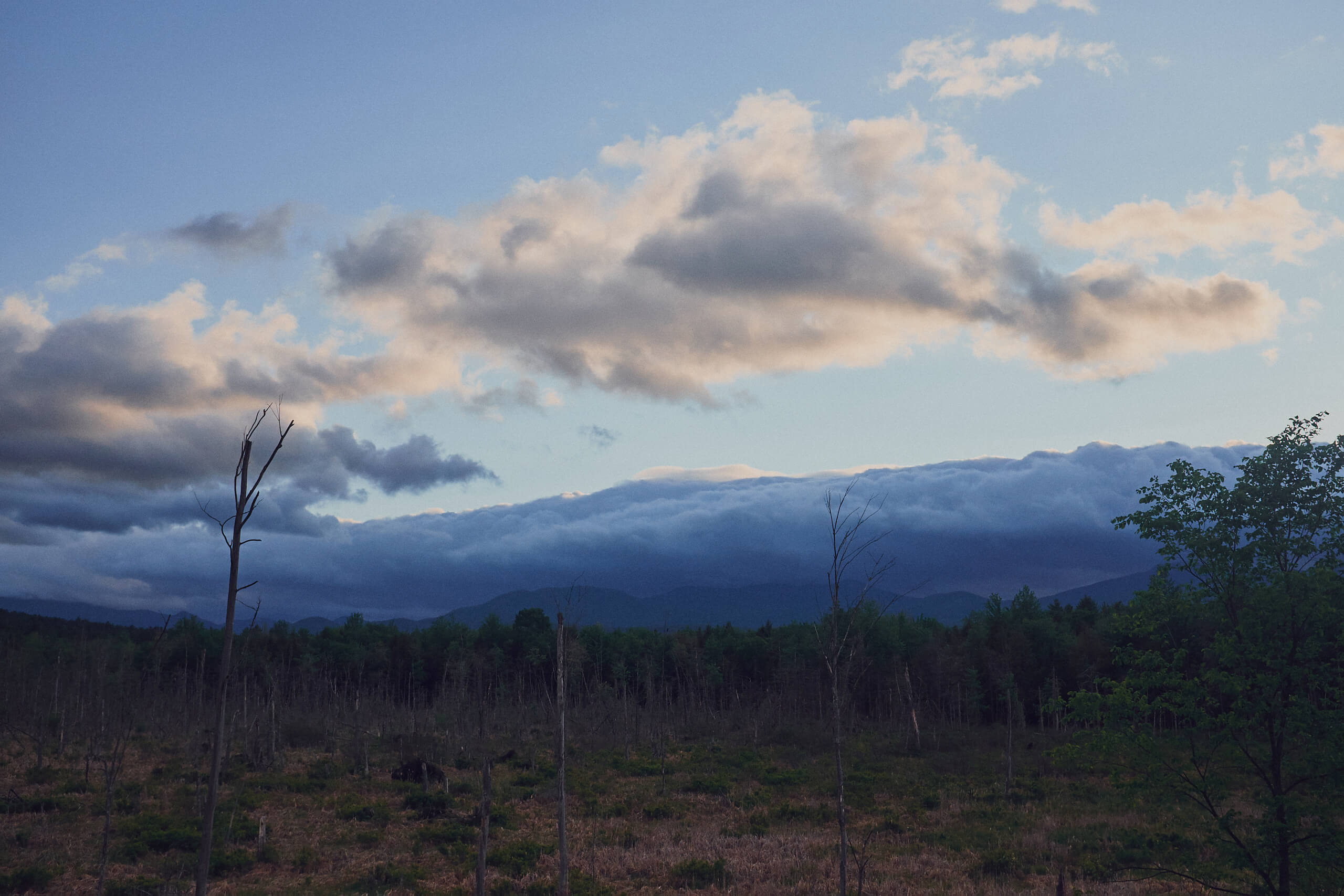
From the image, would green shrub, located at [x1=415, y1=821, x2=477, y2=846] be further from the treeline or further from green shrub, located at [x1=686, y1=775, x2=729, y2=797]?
the treeline

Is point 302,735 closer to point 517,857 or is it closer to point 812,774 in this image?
point 812,774

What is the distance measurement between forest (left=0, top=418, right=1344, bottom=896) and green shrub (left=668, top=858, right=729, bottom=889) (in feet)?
0.27

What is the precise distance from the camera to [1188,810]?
34938 mm

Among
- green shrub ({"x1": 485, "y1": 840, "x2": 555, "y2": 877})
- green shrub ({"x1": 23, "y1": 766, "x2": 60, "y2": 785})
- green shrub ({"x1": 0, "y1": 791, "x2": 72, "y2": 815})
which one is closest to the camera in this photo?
green shrub ({"x1": 485, "y1": 840, "x2": 555, "y2": 877})

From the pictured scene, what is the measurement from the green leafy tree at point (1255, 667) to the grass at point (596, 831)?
1915mm

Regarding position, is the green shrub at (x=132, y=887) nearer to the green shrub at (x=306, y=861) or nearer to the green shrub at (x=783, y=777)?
the green shrub at (x=306, y=861)

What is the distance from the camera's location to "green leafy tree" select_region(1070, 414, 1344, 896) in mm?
14508

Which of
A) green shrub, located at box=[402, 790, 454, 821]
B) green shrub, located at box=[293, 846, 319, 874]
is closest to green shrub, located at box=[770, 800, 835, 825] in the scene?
green shrub, located at box=[402, 790, 454, 821]

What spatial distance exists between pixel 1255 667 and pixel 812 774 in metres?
33.0

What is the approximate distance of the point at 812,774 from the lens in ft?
147

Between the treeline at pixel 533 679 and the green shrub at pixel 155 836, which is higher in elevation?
the green shrub at pixel 155 836

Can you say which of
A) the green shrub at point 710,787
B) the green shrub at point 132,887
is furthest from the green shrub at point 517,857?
the green shrub at point 710,787

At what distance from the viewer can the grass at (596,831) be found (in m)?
20.9

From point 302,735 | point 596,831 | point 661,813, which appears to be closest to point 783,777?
point 661,813
